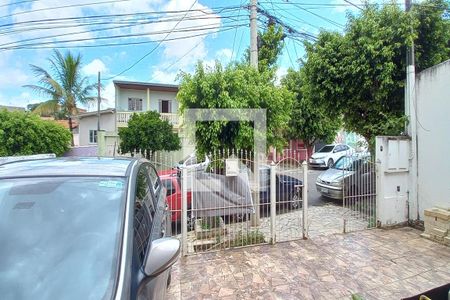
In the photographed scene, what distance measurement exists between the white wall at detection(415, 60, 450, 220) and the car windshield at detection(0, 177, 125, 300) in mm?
6161

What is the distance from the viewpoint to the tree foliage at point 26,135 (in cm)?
1385

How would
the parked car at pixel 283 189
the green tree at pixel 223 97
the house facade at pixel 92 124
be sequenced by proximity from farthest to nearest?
1. the house facade at pixel 92 124
2. the green tree at pixel 223 97
3. the parked car at pixel 283 189

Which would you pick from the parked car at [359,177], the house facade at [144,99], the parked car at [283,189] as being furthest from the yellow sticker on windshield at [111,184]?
the house facade at [144,99]

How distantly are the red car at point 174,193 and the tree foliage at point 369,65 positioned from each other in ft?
15.1

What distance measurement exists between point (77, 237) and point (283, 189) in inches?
193

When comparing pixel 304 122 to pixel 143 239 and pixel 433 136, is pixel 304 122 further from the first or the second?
pixel 143 239

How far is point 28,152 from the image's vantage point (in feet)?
47.3

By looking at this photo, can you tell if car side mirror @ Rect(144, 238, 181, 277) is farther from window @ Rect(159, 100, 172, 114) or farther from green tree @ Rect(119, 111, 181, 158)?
window @ Rect(159, 100, 172, 114)

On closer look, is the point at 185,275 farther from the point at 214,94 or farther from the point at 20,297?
the point at 214,94

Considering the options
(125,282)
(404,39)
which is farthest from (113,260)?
(404,39)

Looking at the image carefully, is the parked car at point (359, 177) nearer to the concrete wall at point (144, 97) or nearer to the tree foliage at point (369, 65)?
the tree foliage at point (369, 65)

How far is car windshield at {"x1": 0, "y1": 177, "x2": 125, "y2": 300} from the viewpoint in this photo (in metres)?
1.60

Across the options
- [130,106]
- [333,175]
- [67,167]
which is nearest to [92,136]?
[130,106]

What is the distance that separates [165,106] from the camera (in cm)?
2222
